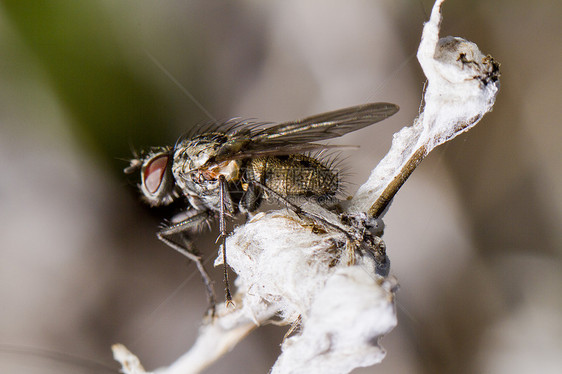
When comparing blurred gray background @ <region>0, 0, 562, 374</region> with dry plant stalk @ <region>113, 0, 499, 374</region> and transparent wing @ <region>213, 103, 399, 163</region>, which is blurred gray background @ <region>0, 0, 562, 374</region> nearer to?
transparent wing @ <region>213, 103, 399, 163</region>

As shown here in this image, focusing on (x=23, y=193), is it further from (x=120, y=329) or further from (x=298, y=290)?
(x=298, y=290)

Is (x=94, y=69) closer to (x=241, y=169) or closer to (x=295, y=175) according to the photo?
(x=241, y=169)

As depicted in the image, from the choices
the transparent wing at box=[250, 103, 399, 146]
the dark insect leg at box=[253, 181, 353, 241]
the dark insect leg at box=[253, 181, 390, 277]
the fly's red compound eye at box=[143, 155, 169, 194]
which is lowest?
the dark insect leg at box=[253, 181, 390, 277]

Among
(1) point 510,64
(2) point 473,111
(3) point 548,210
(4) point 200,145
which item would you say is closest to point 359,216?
(2) point 473,111

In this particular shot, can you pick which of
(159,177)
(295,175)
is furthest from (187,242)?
(295,175)

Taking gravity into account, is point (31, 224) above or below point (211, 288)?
above

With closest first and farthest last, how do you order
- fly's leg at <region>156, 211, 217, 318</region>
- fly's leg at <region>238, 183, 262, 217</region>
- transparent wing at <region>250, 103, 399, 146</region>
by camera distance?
transparent wing at <region>250, 103, 399, 146</region> < fly's leg at <region>238, 183, 262, 217</region> < fly's leg at <region>156, 211, 217, 318</region>

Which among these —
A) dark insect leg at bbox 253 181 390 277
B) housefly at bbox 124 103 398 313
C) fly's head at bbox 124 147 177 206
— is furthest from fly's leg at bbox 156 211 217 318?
dark insect leg at bbox 253 181 390 277
